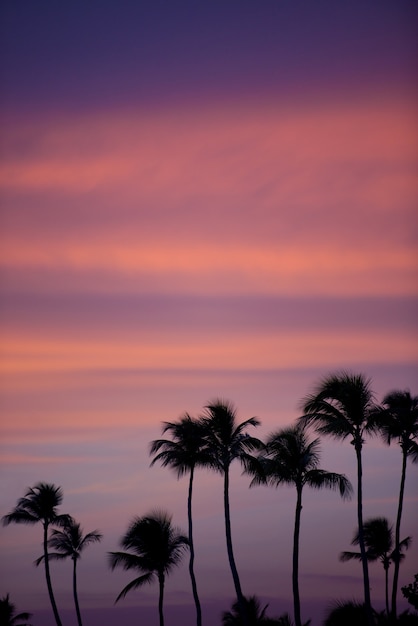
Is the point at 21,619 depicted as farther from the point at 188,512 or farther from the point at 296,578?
the point at 296,578

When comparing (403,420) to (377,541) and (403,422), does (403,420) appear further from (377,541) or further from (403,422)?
(377,541)

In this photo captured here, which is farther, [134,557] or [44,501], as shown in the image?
[44,501]

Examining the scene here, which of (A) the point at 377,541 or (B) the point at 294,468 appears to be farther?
(A) the point at 377,541

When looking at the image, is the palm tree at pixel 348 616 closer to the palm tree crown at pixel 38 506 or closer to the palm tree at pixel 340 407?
the palm tree at pixel 340 407

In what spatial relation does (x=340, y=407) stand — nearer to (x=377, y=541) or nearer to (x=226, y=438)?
(x=226, y=438)

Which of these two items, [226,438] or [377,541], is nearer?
[226,438]

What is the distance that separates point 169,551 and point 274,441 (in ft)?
51.0

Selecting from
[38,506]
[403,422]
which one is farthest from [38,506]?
[403,422]

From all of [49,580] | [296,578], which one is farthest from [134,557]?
[49,580]

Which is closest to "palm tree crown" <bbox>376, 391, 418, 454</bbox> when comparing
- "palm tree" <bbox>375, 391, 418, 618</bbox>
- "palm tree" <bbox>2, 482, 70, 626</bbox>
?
"palm tree" <bbox>375, 391, 418, 618</bbox>

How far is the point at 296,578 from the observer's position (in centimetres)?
6241

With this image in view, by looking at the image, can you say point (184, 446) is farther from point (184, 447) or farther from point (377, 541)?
point (377, 541)

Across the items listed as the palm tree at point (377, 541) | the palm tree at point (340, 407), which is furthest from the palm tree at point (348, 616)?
the palm tree at point (377, 541)

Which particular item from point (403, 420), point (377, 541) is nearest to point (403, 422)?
point (403, 420)
